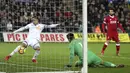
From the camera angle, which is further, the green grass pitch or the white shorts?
the white shorts

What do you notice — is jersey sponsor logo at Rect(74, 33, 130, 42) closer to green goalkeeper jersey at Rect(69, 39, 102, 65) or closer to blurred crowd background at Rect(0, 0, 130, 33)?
blurred crowd background at Rect(0, 0, 130, 33)

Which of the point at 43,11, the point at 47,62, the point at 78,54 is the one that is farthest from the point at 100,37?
the point at 78,54

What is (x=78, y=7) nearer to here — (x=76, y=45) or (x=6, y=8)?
(x=76, y=45)

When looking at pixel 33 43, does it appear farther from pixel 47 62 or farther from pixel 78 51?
pixel 78 51

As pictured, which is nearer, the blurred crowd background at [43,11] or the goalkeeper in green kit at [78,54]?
the goalkeeper in green kit at [78,54]

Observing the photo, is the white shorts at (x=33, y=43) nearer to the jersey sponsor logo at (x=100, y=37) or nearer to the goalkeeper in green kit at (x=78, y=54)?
the goalkeeper in green kit at (x=78, y=54)

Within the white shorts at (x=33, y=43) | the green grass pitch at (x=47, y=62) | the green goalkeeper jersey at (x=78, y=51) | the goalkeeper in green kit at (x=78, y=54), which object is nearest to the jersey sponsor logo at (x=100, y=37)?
the green grass pitch at (x=47, y=62)

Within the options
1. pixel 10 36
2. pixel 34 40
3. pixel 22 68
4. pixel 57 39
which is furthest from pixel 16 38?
pixel 22 68

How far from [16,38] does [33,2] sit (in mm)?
13994

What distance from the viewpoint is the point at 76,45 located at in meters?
12.4

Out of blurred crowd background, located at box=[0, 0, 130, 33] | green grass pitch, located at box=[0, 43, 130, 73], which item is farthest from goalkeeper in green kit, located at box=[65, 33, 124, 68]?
blurred crowd background, located at box=[0, 0, 130, 33]

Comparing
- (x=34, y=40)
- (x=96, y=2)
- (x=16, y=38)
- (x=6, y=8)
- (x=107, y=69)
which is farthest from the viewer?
(x=16, y=38)

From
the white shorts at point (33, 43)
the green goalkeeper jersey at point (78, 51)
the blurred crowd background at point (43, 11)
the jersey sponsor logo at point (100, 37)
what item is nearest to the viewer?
the green goalkeeper jersey at point (78, 51)

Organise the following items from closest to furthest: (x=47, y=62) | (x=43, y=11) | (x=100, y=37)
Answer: (x=43, y=11) < (x=47, y=62) < (x=100, y=37)
